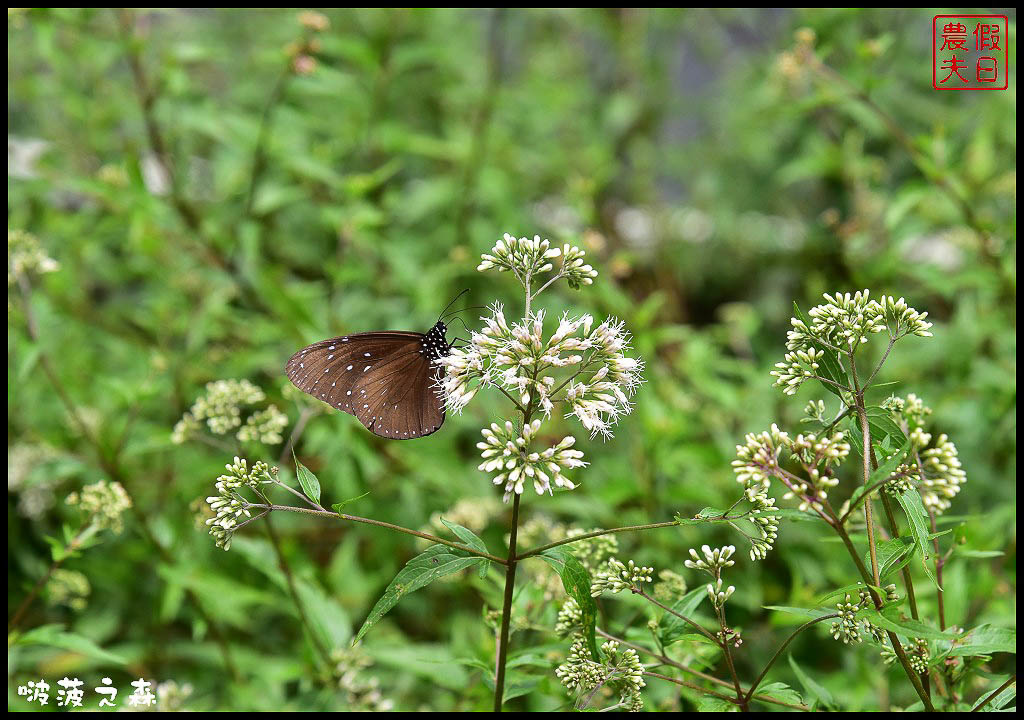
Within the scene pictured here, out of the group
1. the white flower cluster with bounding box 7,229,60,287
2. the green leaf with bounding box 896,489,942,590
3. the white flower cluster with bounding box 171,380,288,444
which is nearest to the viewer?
the green leaf with bounding box 896,489,942,590

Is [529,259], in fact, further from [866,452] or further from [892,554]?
[892,554]

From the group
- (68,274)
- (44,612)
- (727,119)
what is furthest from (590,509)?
(727,119)

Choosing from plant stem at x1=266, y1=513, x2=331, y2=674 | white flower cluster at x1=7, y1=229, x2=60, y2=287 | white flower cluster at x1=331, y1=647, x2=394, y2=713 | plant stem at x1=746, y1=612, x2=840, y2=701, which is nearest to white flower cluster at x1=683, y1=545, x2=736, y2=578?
plant stem at x1=746, y1=612, x2=840, y2=701

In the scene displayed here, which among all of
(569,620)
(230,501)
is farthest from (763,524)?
(230,501)

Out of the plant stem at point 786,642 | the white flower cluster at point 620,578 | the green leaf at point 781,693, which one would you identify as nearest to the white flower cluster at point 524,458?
the white flower cluster at point 620,578

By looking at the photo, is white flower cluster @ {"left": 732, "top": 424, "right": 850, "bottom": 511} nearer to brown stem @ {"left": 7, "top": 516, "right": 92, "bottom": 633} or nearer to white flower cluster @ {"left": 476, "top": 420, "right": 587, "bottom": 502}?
white flower cluster @ {"left": 476, "top": 420, "right": 587, "bottom": 502}

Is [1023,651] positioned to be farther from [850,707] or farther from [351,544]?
[351,544]
